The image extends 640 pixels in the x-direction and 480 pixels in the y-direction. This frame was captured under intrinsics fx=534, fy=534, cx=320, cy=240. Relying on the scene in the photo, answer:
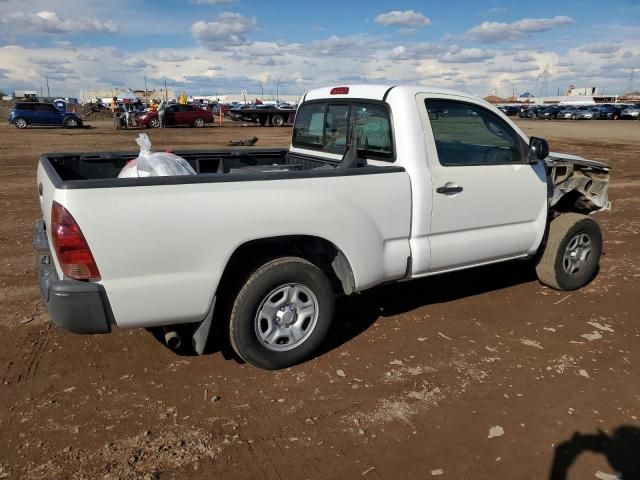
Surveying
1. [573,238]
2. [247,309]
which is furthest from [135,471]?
[573,238]

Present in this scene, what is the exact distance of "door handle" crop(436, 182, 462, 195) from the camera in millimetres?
4039

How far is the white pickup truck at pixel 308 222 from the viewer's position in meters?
2.96

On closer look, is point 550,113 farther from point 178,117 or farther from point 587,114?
point 178,117

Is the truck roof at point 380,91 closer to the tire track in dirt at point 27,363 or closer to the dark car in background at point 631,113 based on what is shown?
the tire track in dirt at point 27,363

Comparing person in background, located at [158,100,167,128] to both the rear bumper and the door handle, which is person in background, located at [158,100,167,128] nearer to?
the door handle

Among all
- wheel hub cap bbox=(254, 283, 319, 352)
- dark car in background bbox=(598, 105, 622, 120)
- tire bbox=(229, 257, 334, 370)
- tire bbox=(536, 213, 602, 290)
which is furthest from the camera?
dark car in background bbox=(598, 105, 622, 120)

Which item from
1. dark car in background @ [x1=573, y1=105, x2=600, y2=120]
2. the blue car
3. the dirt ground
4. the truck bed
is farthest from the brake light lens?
dark car in background @ [x1=573, y1=105, x2=600, y2=120]

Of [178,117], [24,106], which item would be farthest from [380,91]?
[24,106]

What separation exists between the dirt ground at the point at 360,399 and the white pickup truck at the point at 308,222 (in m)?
0.39

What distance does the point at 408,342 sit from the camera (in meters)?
4.18

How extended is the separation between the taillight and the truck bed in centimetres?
17

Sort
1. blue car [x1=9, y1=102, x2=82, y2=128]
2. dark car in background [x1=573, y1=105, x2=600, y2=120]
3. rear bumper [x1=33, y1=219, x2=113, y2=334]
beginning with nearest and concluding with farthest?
rear bumper [x1=33, y1=219, x2=113, y2=334] → blue car [x1=9, y1=102, x2=82, y2=128] → dark car in background [x1=573, y1=105, x2=600, y2=120]

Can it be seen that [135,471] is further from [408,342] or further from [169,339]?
[408,342]

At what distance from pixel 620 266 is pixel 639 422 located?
3.44 metres
